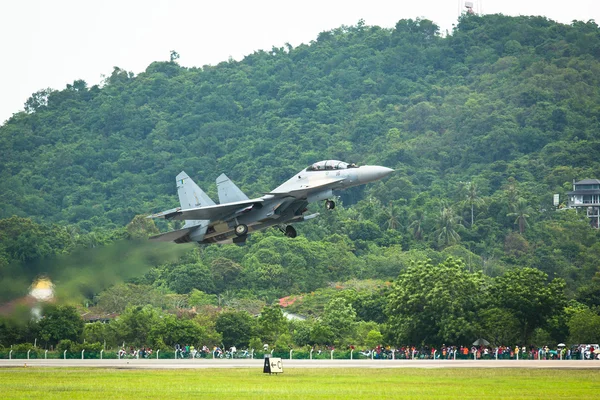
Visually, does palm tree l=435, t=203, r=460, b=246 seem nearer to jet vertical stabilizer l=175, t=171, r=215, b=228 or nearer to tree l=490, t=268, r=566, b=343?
tree l=490, t=268, r=566, b=343

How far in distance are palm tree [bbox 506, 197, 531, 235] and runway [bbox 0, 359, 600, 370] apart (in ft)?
316

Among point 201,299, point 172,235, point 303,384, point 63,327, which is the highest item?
point 201,299

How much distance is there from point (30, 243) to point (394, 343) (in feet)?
112

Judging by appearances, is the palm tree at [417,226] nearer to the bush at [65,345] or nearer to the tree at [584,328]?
the tree at [584,328]

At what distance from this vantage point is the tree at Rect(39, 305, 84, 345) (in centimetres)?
7219

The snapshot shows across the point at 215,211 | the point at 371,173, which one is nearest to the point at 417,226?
the point at 215,211

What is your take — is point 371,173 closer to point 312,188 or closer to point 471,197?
point 312,188

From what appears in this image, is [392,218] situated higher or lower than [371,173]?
higher

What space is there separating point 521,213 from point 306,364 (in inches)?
4044

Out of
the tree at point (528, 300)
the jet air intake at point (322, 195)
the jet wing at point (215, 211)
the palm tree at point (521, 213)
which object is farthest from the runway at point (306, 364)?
the palm tree at point (521, 213)

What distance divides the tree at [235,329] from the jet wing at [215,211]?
109ft

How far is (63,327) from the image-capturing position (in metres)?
74.6

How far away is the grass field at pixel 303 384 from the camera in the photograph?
41.8 m

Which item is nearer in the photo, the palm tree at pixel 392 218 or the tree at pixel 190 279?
the tree at pixel 190 279
